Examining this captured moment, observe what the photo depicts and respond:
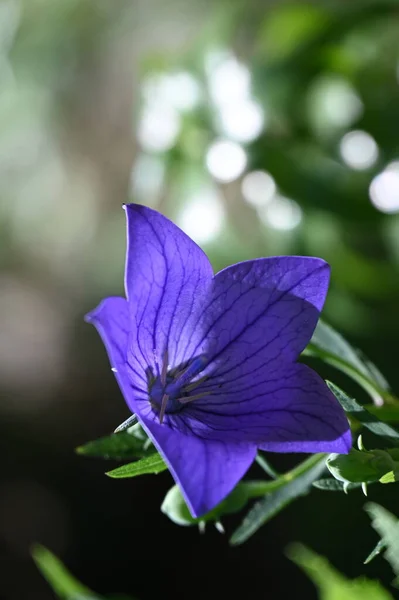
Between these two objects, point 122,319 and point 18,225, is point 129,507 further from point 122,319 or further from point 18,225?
point 122,319

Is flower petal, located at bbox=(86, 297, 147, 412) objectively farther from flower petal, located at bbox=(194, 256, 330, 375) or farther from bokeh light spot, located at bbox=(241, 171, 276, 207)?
bokeh light spot, located at bbox=(241, 171, 276, 207)

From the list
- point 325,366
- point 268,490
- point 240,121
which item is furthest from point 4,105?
point 268,490

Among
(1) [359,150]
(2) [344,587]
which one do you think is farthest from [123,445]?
(1) [359,150]

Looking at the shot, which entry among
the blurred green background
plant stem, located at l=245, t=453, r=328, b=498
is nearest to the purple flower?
plant stem, located at l=245, t=453, r=328, b=498

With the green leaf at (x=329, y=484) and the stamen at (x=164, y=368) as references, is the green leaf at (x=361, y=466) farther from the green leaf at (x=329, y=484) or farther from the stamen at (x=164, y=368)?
the stamen at (x=164, y=368)

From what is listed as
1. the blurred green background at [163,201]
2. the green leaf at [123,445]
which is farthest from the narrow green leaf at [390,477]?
the blurred green background at [163,201]

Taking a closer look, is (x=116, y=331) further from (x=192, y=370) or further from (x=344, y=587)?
(x=344, y=587)
